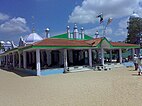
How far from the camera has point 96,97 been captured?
9.59 metres

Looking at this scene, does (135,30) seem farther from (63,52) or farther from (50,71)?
(50,71)

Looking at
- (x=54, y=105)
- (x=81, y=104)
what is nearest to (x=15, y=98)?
(x=54, y=105)

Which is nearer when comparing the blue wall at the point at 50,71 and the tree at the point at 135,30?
the blue wall at the point at 50,71

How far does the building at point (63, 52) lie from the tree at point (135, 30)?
1688 cm

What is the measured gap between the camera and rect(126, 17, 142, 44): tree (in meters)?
47.8

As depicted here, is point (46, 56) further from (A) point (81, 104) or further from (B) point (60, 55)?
(A) point (81, 104)

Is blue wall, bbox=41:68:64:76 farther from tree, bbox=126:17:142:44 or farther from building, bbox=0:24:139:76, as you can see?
tree, bbox=126:17:142:44

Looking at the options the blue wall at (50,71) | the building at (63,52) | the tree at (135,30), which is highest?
the tree at (135,30)

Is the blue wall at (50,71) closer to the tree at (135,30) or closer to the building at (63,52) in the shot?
the building at (63,52)

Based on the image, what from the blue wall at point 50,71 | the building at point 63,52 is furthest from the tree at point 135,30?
the blue wall at point 50,71

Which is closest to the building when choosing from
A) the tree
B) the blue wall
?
the blue wall

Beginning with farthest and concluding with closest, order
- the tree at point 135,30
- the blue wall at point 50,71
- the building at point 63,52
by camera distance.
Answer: the tree at point 135,30
the building at point 63,52
the blue wall at point 50,71

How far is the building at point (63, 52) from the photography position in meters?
22.4

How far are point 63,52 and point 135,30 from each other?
89.8 feet
